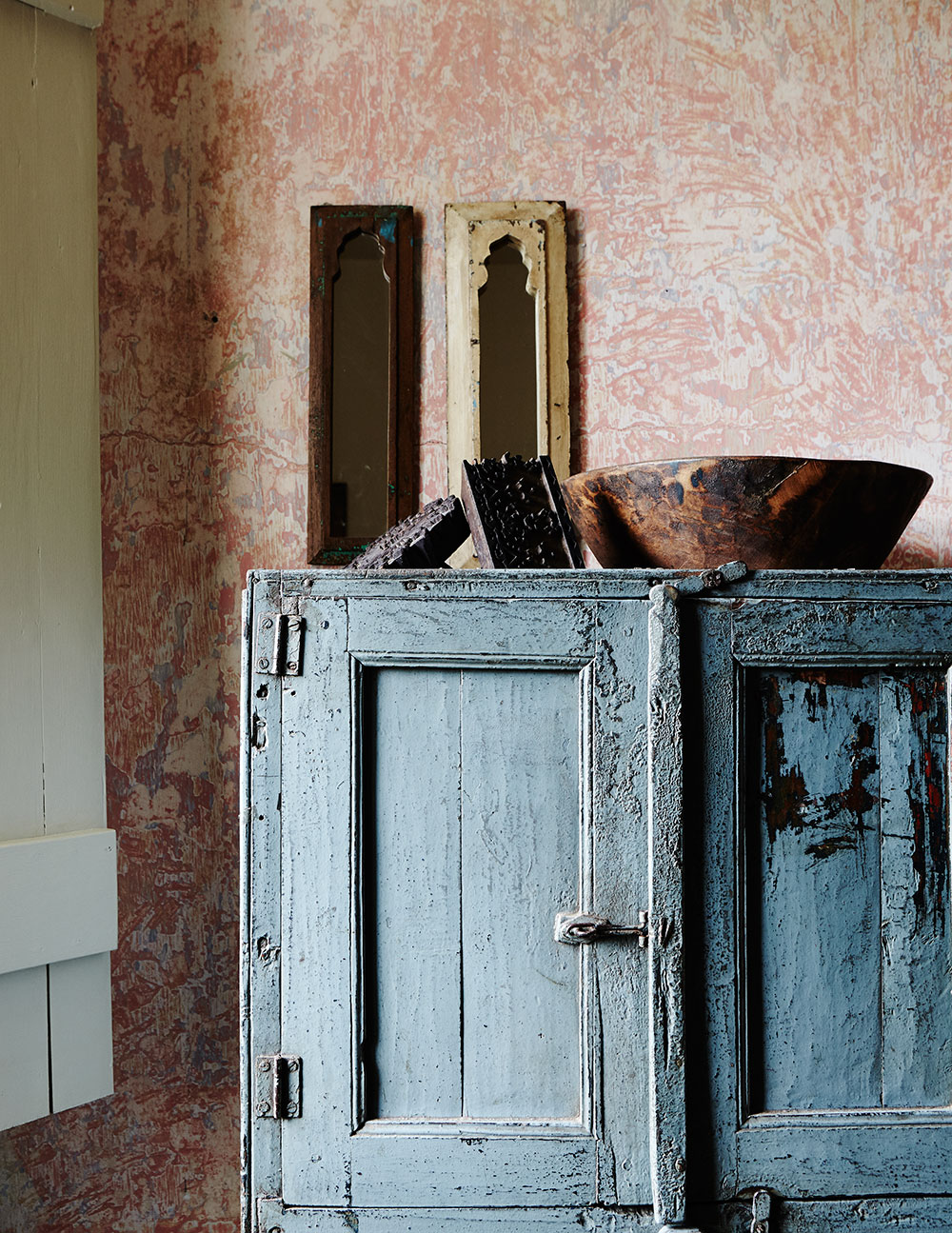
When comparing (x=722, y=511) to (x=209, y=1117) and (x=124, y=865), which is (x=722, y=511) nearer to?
(x=124, y=865)

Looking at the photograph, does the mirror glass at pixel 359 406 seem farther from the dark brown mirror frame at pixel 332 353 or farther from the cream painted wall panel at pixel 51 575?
the cream painted wall panel at pixel 51 575

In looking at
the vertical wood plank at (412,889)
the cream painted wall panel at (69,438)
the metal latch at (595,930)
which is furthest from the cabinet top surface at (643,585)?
the cream painted wall panel at (69,438)

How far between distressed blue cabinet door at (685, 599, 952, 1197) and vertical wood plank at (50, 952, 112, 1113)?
0.91 m

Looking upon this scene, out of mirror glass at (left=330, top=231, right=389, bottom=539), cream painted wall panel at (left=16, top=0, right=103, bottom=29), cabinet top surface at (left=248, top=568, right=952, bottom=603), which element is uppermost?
cream painted wall panel at (left=16, top=0, right=103, bottom=29)

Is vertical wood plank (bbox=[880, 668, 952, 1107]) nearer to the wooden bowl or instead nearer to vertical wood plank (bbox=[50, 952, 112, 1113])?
the wooden bowl

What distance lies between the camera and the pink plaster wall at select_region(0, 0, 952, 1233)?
1545mm

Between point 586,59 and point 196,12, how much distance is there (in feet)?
2.32

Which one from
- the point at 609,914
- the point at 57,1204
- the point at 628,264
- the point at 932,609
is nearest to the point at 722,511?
the point at 932,609

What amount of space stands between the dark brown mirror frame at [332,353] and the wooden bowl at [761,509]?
1.67 feet

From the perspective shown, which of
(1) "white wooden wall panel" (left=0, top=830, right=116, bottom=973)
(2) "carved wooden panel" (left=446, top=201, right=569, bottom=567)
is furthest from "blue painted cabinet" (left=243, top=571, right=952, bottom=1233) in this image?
(2) "carved wooden panel" (left=446, top=201, right=569, bottom=567)

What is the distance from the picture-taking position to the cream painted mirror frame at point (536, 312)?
1.55 meters

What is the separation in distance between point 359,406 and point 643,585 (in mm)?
745

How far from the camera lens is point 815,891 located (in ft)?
3.42

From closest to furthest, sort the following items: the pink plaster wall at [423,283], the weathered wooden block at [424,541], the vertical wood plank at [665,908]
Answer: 1. the vertical wood plank at [665,908]
2. the weathered wooden block at [424,541]
3. the pink plaster wall at [423,283]
